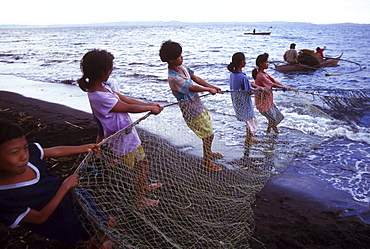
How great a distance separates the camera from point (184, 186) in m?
3.12

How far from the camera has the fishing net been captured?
222cm

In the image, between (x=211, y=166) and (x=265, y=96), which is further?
(x=265, y=96)

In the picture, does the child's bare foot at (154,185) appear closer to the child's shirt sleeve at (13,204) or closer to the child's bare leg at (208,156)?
the child's bare leg at (208,156)

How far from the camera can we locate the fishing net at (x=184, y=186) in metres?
2.22

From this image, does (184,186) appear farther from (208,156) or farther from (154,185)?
(208,156)

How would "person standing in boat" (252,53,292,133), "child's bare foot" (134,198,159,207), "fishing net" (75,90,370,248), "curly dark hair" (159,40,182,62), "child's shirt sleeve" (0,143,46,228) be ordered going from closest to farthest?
1. "child's shirt sleeve" (0,143,46,228)
2. "fishing net" (75,90,370,248)
3. "child's bare foot" (134,198,159,207)
4. "curly dark hair" (159,40,182,62)
5. "person standing in boat" (252,53,292,133)

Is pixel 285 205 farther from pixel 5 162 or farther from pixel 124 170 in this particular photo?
pixel 5 162

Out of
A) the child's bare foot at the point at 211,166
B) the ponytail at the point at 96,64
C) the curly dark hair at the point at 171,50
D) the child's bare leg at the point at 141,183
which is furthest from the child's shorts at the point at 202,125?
the ponytail at the point at 96,64

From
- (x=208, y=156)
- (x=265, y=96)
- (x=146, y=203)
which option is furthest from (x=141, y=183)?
(x=265, y=96)

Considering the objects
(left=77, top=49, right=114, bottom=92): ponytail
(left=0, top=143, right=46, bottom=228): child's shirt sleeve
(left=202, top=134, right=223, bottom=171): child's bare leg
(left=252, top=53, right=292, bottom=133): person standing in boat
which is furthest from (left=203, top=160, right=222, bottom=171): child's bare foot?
(left=0, top=143, right=46, bottom=228): child's shirt sleeve

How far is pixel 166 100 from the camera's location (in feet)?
27.8

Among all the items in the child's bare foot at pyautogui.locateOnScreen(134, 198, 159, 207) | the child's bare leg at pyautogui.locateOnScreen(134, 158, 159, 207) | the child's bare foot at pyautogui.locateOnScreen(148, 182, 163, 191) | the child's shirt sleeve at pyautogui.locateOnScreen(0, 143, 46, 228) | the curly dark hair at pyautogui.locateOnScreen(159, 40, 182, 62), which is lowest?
the child's bare foot at pyautogui.locateOnScreen(148, 182, 163, 191)

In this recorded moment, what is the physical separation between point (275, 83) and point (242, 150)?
1148 millimetres

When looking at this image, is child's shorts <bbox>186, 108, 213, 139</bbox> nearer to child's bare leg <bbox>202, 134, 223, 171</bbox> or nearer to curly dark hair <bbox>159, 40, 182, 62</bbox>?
child's bare leg <bbox>202, 134, 223, 171</bbox>
